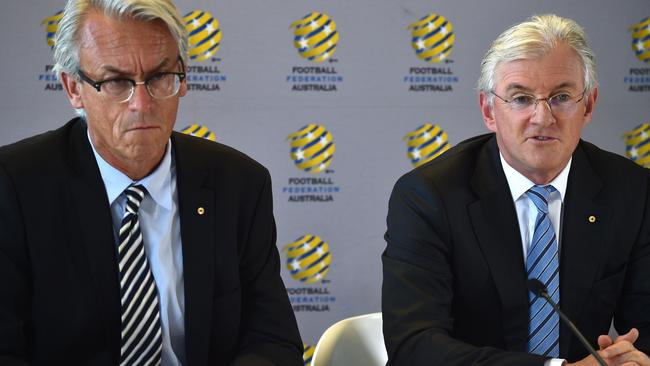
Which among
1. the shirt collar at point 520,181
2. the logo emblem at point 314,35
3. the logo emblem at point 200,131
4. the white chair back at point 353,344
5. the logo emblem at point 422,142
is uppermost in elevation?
the logo emblem at point 314,35

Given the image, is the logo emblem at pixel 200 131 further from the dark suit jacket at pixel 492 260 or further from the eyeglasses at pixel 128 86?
the eyeglasses at pixel 128 86

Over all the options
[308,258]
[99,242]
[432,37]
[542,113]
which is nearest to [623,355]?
[542,113]

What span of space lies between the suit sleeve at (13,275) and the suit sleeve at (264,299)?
0.57 metres

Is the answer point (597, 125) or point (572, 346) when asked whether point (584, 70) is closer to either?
point (572, 346)

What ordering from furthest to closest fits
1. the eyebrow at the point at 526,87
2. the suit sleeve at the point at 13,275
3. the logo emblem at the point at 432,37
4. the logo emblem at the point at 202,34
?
the logo emblem at the point at 432,37
the logo emblem at the point at 202,34
the eyebrow at the point at 526,87
the suit sleeve at the point at 13,275

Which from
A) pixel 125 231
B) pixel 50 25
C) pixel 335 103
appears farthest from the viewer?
pixel 335 103

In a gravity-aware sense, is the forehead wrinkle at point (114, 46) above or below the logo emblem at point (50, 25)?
below

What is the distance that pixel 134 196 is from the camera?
2148 mm

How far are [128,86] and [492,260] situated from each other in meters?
1.13

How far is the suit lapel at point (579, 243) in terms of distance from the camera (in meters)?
2.38

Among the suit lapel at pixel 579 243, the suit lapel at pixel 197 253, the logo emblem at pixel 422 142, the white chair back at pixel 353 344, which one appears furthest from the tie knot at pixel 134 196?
the logo emblem at pixel 422 142

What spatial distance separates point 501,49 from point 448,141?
1.94 metres

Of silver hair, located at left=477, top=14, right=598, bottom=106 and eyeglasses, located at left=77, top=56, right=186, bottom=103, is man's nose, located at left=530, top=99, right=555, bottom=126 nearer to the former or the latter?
silver hair, located at left=477, top=14, right=598, bottom=106

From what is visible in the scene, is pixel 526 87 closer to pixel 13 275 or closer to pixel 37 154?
pixel 37 154
